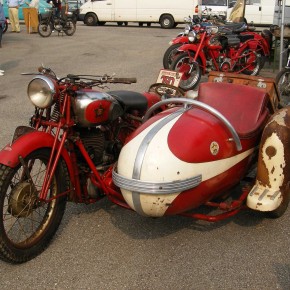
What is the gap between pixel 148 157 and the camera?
2.66 m

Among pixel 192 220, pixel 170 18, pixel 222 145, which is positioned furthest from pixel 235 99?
pixel 170 18

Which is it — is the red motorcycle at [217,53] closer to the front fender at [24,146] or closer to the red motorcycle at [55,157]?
the red motorcycle at [55,157]

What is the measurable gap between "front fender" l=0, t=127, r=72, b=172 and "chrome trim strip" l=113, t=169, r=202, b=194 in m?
0.57

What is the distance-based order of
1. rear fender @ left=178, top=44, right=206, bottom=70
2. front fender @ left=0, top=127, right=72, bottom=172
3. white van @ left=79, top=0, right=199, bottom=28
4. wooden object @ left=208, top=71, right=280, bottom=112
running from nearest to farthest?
1. front fender @ left=0, top=127, right=72, bottom=172
2. wooden object @ left=208, top=71, right=280, bottom=112
3. rear fender @ left=178, top=44, right=206, bottom=70
4. white van @ left=79, top=0, right=199, bottom=28

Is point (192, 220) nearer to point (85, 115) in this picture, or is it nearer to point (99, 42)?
point (85, 115)

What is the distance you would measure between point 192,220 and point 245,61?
265 inches

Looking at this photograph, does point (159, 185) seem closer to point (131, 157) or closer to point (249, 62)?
point (131, 157)

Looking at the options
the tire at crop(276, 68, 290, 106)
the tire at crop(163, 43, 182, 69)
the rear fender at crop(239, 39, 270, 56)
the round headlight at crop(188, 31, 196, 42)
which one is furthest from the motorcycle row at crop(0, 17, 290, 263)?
the rear fender at crop(239, 39, 270, 56)

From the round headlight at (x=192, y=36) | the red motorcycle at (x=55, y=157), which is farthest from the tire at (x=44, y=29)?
the red motorcycle at (x=55, y=157)

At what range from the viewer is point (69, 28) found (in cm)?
1803

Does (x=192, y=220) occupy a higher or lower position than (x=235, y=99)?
lower

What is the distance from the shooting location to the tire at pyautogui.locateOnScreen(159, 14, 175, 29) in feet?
73.1

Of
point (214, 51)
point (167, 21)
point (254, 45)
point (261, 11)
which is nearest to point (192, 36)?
point (214, 51)

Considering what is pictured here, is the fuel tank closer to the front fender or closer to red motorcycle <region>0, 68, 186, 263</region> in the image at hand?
red motorcycle <region>0, 68, 186, 263</region>
